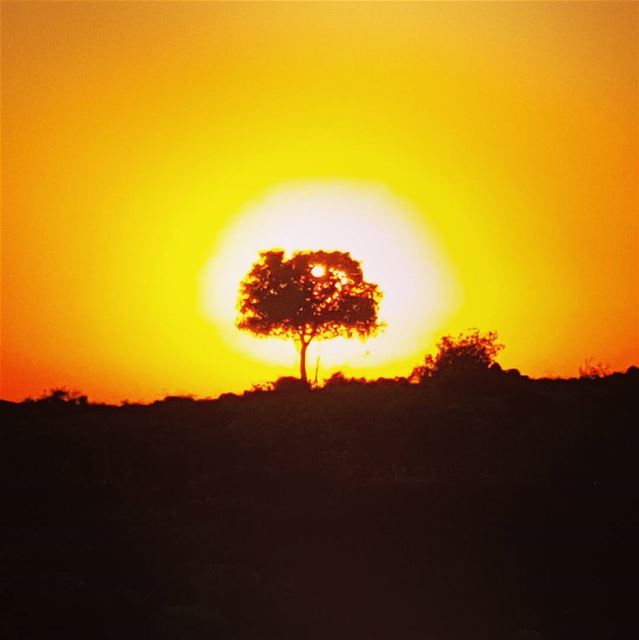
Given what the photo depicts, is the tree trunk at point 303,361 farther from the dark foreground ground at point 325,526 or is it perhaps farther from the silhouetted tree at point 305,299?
the dark foreground ground at point 325,526

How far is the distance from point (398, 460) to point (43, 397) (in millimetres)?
30672

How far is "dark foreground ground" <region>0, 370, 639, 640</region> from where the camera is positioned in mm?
27875

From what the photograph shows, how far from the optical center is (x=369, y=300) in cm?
8381

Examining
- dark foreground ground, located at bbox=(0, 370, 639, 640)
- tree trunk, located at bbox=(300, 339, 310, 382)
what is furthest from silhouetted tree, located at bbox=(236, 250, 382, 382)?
dark foreground ground, located at bbox=(0, 370, 639, 640)

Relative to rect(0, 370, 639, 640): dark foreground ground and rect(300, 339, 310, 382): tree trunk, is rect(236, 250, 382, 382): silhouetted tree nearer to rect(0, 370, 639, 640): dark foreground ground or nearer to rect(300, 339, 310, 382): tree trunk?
rect(300, 339, 310, 382): tree trunk

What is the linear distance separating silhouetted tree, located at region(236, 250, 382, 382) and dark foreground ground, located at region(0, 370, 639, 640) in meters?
29.5

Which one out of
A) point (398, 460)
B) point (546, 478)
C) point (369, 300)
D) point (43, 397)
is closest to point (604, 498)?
point (546, 478)

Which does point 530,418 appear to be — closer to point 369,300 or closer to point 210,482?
point 210,482

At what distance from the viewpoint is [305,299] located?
3189 inches

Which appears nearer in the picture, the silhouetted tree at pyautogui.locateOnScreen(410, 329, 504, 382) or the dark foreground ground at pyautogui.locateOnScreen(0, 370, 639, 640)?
the dark foreground ground at pyautogui.locateOnScreen(0, 370, 639, 640)

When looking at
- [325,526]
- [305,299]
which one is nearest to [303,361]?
[305,299]

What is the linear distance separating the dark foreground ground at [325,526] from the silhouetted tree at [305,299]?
29.5 m

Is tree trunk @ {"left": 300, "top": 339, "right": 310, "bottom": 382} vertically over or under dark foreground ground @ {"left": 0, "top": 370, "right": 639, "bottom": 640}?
over

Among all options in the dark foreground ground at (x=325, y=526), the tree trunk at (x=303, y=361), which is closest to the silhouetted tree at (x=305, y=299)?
the tree trunk at (x=303, y=361)
